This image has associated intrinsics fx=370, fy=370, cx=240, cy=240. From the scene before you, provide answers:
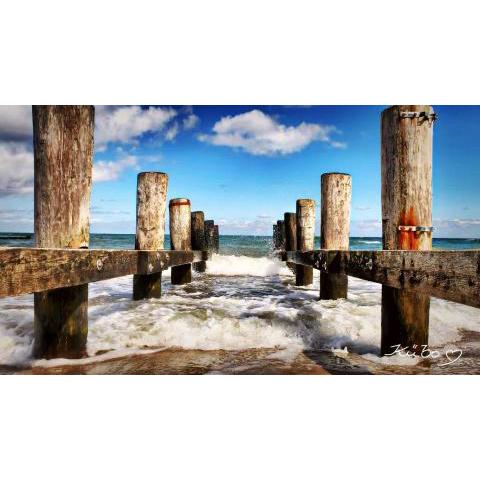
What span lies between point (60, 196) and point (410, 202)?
2.28 meters

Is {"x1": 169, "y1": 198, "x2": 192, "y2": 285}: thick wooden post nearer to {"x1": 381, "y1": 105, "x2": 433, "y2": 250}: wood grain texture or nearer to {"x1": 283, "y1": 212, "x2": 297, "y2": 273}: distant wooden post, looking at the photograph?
{"x1": 283, "y1": 212, "x2": 297, "y2": 273}: distant wooden post

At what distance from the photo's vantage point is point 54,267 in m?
→ 1.64

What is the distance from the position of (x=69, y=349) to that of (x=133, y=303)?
91.7 inches

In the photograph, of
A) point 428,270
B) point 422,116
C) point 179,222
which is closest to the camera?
point 428,270

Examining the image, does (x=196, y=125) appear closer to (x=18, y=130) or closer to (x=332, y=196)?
(x=18, y=130)

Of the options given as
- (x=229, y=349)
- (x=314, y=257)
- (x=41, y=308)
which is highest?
(x=314, y=257)

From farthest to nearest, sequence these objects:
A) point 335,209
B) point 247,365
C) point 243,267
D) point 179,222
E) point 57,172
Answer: point 243,267
point 179,222
point 335,209
point 247,365
point 57,172

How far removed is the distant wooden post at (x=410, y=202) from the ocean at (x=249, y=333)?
0.22m

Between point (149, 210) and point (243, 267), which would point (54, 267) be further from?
point (243, 267)

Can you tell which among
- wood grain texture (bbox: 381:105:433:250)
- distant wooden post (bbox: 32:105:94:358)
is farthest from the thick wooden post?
wood grain texture (bbox: 381:105:433:250)

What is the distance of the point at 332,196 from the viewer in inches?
178

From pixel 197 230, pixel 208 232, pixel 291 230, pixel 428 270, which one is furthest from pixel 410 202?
pixel 208 232

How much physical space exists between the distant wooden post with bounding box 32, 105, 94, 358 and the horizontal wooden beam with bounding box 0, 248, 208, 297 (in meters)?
0.32
